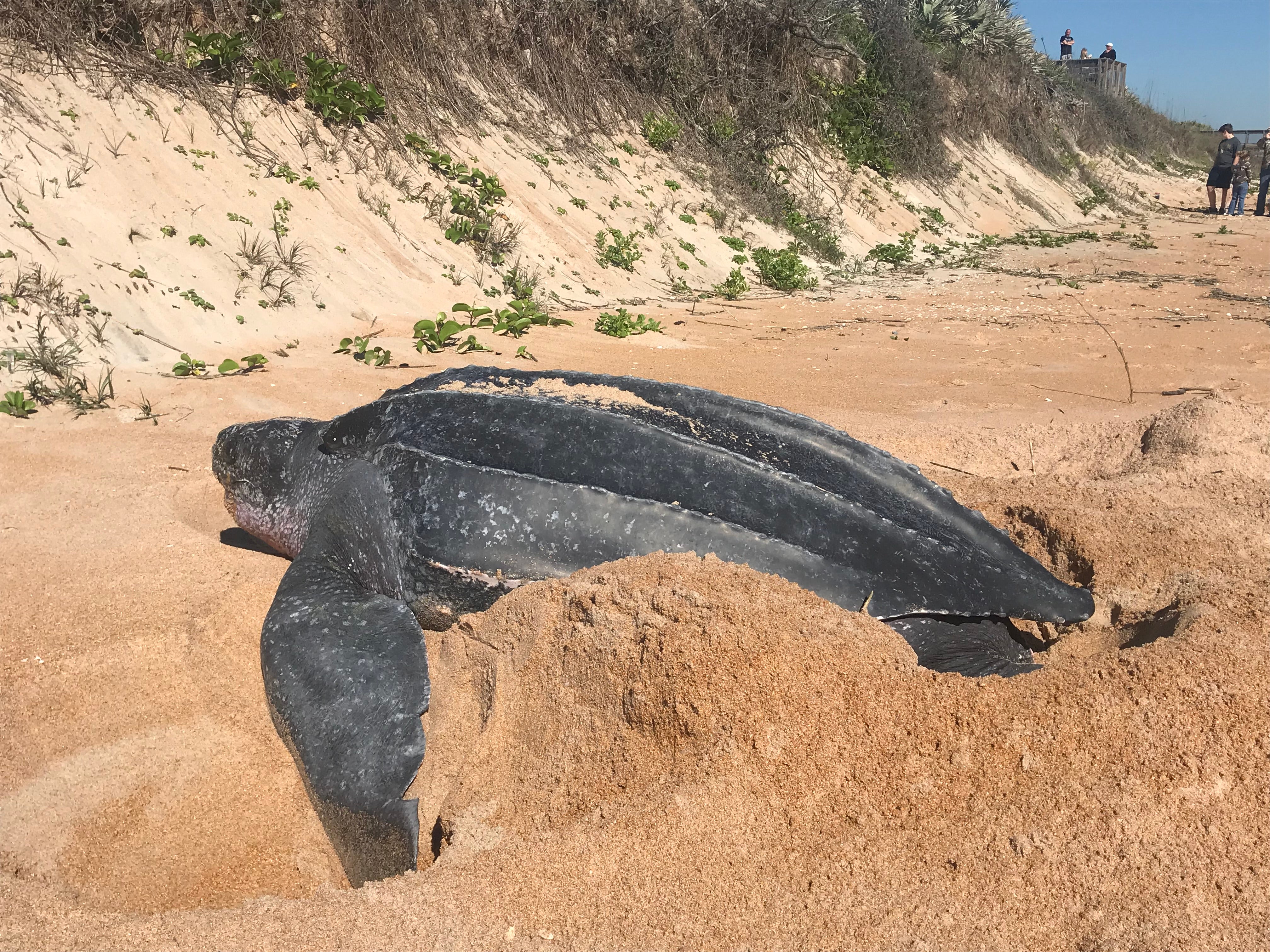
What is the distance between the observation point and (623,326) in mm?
5660

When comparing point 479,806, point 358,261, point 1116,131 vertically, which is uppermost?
point 1116,131

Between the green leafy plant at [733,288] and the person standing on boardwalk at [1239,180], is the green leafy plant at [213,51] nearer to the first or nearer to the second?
the green leafy plant at [733,288]

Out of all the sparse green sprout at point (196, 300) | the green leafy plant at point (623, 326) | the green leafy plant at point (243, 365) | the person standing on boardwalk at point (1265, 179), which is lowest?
the green leafy plant at point (243, 365)

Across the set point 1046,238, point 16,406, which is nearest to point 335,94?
point 16,406

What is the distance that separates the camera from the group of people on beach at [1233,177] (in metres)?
15.4

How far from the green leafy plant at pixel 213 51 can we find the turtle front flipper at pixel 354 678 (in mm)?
5318

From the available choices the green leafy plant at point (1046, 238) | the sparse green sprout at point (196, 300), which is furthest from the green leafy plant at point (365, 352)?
the green leafy plant at point (1046, 238)

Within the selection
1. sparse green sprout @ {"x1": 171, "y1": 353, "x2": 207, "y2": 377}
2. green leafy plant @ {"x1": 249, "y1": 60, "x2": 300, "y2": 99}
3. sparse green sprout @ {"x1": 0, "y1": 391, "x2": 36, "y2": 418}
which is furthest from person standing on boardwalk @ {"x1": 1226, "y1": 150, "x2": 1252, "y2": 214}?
A: sparse green sprout @ {"x1": 0, "y1": 391, "x2": 36, "y2": 418}

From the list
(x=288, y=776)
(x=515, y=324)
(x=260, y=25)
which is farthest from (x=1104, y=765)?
(x=260, y=25)

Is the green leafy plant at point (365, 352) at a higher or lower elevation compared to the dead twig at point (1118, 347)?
lower

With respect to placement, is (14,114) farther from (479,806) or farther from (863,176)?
(863,176)

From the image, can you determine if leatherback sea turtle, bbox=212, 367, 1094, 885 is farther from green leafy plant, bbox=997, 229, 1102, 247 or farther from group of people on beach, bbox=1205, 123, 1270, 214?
group of people on beach, bbox=1205, 123, 1270, 214

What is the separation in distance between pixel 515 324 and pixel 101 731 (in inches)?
150

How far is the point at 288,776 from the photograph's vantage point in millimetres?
1855
